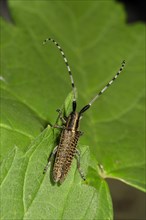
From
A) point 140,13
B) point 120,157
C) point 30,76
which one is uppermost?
point 140,13

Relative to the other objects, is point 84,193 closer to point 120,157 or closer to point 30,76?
point 120,157

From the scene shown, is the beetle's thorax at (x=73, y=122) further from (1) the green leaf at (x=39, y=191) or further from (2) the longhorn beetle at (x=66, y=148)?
(1) the green leaf at (x=39, y=191)

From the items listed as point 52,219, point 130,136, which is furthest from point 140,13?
point 52,219

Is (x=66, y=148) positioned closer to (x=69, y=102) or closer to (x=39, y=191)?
(x=69, y=102)

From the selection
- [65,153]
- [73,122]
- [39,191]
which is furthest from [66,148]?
[39,191]

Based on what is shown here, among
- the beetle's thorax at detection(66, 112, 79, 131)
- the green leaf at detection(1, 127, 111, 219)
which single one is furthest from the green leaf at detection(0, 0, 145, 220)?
the beetle's thorax at detection(66, 112, 79, 131)

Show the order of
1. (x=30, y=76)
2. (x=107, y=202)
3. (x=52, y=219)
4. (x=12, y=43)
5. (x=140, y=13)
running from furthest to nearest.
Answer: (x=140, y=13)
(x=12, y=43)
(x=30, y=76)
(x=107, y=202)
(x=52, y=219)
